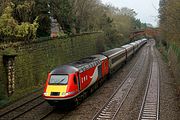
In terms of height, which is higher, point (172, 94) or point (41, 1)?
point (41, 1)

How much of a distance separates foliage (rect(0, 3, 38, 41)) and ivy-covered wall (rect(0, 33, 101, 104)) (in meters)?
1.05

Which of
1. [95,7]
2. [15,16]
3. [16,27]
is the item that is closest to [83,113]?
[16,27]

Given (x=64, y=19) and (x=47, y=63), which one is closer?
(x=47, y=63)

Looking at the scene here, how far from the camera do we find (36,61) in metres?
28.6

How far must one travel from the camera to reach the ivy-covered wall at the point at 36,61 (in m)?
24.9

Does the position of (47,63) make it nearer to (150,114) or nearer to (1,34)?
(1,34)

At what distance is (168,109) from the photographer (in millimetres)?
20391

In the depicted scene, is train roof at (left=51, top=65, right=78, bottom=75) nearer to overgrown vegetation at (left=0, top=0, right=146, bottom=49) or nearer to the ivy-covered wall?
the ivy-covered wall

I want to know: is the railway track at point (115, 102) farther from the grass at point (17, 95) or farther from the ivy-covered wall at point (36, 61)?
the ivy-covered wall at point (36, 61)

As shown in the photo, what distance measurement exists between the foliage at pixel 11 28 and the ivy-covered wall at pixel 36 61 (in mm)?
1046

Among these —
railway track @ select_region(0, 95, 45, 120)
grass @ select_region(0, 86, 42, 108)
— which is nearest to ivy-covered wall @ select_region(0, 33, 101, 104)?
grass @ select_region(0, 86, 42, 108)

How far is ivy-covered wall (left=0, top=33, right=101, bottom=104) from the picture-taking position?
24.9 m

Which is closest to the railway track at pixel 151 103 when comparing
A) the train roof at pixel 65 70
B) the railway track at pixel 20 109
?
the train roof at pixel 65 70

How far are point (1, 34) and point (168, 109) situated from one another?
47.9ft
